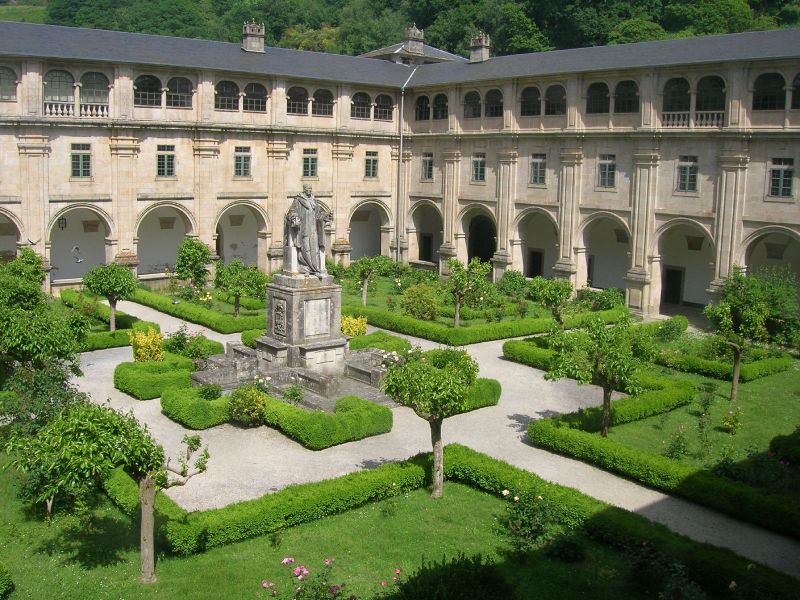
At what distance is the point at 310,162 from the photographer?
43.6 meters

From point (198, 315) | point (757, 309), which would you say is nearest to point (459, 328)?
point (757, 309)

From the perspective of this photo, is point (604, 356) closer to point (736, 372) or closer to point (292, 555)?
point (736, 372)

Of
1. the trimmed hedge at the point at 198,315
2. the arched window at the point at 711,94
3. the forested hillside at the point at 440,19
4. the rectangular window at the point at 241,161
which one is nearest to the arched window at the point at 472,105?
the rectangular window at the point at 241,161

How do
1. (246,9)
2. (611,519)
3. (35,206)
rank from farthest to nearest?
(246,9), (35,206), (611,519)

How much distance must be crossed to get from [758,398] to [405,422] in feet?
33.6

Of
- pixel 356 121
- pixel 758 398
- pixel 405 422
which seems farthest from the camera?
pixel 356 121

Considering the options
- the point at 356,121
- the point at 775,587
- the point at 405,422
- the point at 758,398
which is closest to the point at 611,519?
the point at 775,587

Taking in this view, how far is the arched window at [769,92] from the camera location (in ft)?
105

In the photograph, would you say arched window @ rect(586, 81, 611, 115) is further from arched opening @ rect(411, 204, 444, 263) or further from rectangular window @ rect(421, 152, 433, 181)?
arched opening @ rect(411, 204, 444, 263)

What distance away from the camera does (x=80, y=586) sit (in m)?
13.3

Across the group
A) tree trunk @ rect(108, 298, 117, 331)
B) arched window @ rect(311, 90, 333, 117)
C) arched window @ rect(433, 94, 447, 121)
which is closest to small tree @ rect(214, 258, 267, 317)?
tree trunk @ rect(108, 298, 117, 331)

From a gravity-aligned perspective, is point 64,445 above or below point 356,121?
below

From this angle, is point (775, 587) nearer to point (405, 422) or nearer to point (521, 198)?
point (405, 422)

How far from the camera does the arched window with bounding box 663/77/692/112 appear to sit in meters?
34.8
